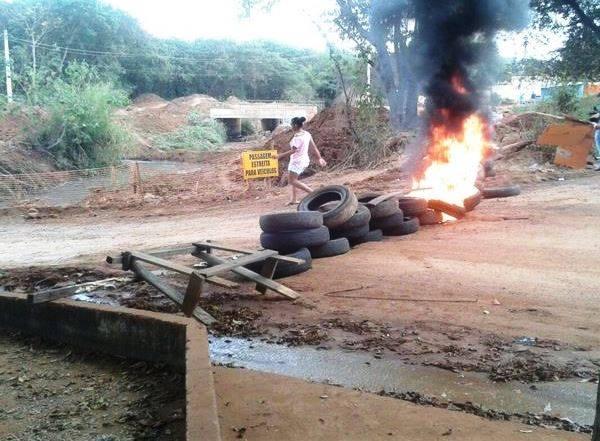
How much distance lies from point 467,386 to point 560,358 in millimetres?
868

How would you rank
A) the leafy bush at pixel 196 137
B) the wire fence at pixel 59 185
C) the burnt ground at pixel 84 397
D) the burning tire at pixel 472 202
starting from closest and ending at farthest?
the burnt ground at pixel 84 397
the burning tire at pixel 472 202
the wire fence at pixel 59 185
the leafy bush at pixel 196 137

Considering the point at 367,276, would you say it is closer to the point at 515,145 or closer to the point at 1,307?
the point at 1,307

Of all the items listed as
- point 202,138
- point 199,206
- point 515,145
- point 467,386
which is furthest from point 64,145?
point 467,386

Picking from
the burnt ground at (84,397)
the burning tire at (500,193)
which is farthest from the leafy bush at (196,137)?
the burnt ground at (84,397)

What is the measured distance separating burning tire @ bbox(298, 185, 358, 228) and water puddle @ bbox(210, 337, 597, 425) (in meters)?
3.14


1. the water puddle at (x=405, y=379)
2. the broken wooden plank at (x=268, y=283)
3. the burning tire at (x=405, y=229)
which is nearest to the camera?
the water puddle at (x=405, y=379)

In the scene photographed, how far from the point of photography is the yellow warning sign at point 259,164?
15922mm

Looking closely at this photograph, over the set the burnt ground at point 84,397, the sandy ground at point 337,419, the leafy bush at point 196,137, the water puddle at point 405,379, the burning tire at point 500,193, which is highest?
the leafy bush at point 196,137

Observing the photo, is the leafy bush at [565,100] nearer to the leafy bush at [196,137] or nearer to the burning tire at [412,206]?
the burning tire at [412,206]

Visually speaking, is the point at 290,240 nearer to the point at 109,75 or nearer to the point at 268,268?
the point at 268,268

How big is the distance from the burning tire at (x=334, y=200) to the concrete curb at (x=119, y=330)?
341 centimetres

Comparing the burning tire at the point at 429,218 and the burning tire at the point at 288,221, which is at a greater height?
the burning tire at the point at 288,221

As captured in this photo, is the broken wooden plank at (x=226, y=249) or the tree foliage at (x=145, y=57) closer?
the broken wooden plank at (x=226, y=249)

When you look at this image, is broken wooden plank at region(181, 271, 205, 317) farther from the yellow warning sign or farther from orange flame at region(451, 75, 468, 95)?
the yellow warning sign
